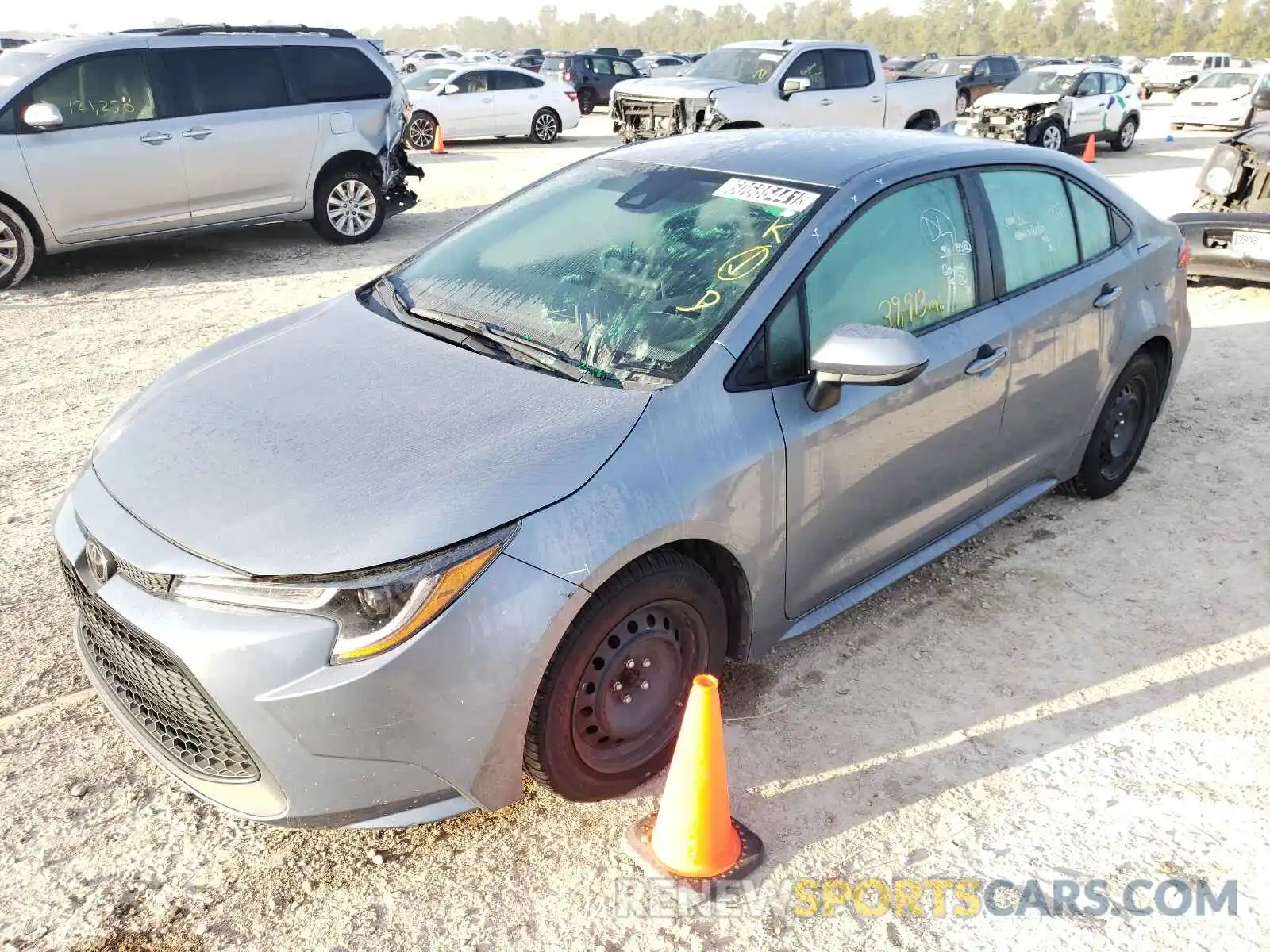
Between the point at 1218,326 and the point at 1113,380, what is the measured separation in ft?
12.3

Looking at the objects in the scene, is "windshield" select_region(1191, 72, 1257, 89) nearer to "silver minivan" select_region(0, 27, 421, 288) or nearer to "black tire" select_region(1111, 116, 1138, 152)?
"black tire" select_region(1111, 116, 1138, 152)

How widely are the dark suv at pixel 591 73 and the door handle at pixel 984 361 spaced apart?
25.1 meters

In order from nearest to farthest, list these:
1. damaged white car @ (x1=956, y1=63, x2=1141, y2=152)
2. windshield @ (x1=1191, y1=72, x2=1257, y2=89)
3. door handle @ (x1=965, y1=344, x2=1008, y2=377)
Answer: door handle @ (x1=965, y1=344, x2=1008, y2=377) < damaged white car @ (x1=956, y1=63, x2=1141, y2=152) < windshield @ (x1=1191, y1=72, x2=1257, y2=89)

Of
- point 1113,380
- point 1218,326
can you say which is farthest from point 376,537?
point 1218,326

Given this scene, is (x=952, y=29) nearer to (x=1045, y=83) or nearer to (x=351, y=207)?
(x=1045, y=83)

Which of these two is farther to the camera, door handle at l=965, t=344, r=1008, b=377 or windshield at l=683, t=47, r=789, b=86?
windshield at l=683, t=47, r=789, b=86

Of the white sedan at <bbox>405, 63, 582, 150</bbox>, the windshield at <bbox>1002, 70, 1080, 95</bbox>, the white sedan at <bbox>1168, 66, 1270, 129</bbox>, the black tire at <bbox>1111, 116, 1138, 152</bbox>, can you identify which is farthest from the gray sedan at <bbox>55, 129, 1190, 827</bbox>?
the white sedan at <bbox>1168, 66, 1270, 129</bbox>

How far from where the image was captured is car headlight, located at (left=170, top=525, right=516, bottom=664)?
2.18 metres

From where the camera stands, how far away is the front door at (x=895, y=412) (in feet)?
9.71

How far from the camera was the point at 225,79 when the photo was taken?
870cm

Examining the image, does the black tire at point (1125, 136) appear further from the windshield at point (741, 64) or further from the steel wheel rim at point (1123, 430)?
the steel wheel rim at point (1123, 430)

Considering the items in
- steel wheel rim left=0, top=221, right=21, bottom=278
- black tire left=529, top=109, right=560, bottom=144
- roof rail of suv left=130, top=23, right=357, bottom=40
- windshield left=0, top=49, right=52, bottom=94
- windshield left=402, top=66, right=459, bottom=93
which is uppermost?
roof rail of suv left=130, top=23, right=357, bottom=40

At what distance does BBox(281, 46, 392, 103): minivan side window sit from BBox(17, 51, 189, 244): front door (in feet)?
4.25

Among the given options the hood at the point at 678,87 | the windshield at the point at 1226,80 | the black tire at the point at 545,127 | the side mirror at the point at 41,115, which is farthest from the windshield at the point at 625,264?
the windshield at the point at 1226,80
